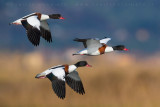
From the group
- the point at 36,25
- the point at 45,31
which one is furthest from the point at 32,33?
the point at 45,31

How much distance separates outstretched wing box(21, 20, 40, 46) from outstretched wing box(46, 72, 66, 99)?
108 cm

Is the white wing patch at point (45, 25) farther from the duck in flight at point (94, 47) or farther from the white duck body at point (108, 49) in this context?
the white duck body at point (108, 49)

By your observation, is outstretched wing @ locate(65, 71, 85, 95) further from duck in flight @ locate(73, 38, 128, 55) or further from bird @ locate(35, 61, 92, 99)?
duck in flight @ locate(73, 38, 128, 55)

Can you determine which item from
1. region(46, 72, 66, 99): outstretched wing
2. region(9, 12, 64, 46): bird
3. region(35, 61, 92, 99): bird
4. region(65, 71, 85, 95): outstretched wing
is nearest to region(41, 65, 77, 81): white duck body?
region(35, 61, 92, 99): bird

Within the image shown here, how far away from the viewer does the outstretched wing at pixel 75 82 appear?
1479 centimetres

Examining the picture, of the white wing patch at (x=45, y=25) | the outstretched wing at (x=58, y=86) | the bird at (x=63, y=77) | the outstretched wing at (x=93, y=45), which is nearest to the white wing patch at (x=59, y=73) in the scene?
the bird at (x=63, y=77)

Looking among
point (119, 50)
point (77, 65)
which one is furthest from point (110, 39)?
point (77, 65)

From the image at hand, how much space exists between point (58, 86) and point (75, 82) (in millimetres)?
1911

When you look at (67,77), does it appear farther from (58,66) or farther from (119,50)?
(119,50)

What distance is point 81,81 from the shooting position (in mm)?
14961

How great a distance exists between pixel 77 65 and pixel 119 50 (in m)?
2.09

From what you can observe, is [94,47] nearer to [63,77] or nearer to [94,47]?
[94,47]

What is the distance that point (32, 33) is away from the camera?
45.3ft

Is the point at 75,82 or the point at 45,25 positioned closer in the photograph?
the point at 75,82
